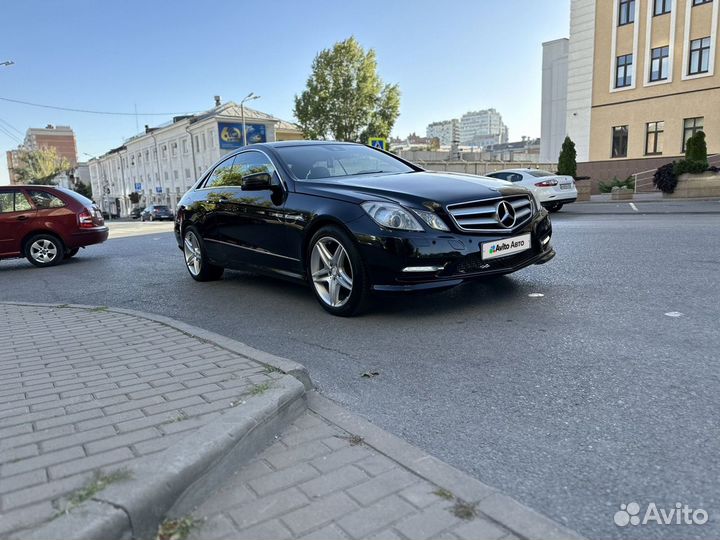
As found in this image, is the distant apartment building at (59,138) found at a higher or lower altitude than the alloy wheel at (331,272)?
higher

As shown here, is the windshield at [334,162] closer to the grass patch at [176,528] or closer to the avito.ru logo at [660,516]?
the grass patch at [176,528]

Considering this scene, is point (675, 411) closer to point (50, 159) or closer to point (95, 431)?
point (95, 431)

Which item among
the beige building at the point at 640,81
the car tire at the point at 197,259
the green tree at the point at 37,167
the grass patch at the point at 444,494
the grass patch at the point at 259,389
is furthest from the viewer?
the green tree at the point at 37,167

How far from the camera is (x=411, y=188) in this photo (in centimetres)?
484

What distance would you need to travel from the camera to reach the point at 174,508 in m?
2.07

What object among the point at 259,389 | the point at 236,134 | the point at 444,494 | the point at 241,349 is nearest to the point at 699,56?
the point at 241,349

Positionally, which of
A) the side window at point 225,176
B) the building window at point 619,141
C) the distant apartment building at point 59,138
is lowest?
the side window at point 225,176

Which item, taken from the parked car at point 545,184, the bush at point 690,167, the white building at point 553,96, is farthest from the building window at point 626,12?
the white building at point 553,96

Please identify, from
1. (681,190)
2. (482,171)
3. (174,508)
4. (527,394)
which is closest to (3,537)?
(174,508)

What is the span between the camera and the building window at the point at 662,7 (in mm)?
29989

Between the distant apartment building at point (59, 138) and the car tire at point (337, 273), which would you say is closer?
the car tire at point (337, 273)

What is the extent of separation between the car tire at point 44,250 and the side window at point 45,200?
57 centimetres

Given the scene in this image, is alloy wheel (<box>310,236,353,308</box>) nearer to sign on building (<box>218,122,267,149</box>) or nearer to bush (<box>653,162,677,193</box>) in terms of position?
bush (<box>653,162,677,193</box>)

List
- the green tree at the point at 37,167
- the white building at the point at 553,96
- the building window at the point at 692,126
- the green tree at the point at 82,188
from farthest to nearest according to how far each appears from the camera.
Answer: the green tree at the point at 82,188 < the green tree at the point at 37,167 < the white building at the point at 553,96 < the building window at the point at 692,126
